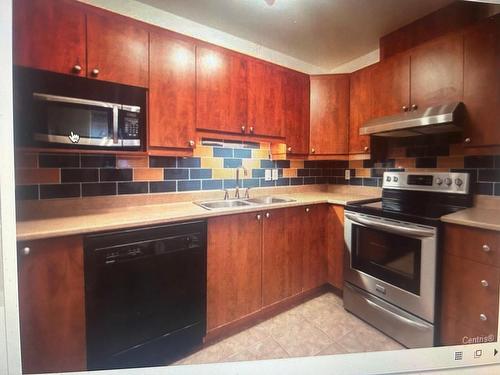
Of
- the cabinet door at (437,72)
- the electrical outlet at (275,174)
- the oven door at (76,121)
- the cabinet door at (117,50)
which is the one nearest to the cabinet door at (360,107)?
the cabinet door at (437,72)

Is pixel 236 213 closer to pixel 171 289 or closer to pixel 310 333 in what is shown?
pixel 171 289

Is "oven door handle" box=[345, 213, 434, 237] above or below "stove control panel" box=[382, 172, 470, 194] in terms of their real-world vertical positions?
below

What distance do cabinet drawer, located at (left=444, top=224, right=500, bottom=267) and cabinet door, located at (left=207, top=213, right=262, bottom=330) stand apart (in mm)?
1056

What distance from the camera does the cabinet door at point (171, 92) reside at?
1219 mm

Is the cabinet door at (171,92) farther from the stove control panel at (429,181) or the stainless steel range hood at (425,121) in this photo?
the stove control panel at (429,181)

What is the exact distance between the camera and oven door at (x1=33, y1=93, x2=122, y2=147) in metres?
0.95

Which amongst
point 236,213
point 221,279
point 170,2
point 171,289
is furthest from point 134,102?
point 221,279

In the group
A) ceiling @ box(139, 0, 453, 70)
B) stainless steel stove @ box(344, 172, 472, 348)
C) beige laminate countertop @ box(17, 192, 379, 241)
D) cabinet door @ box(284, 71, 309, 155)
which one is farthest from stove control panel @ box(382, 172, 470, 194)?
beige laminate countertop @ box(17, 192, 379, 241)

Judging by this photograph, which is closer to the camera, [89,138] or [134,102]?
[89,138]

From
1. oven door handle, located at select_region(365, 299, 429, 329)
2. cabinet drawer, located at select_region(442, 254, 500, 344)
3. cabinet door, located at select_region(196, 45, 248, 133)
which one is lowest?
oven door handle, located at select_region(365, 299, 429, 329)

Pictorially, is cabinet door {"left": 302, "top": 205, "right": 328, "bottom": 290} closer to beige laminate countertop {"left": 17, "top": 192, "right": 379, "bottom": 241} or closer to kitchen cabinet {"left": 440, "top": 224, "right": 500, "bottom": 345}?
beige laminate countertop {"left": 17, "top": 192, "right": 379, "bottom": 241}

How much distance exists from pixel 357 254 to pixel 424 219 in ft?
1.68

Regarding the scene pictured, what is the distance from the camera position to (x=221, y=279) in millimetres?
1289

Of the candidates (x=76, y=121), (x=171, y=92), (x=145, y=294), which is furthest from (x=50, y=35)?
(x=145, y=294)
